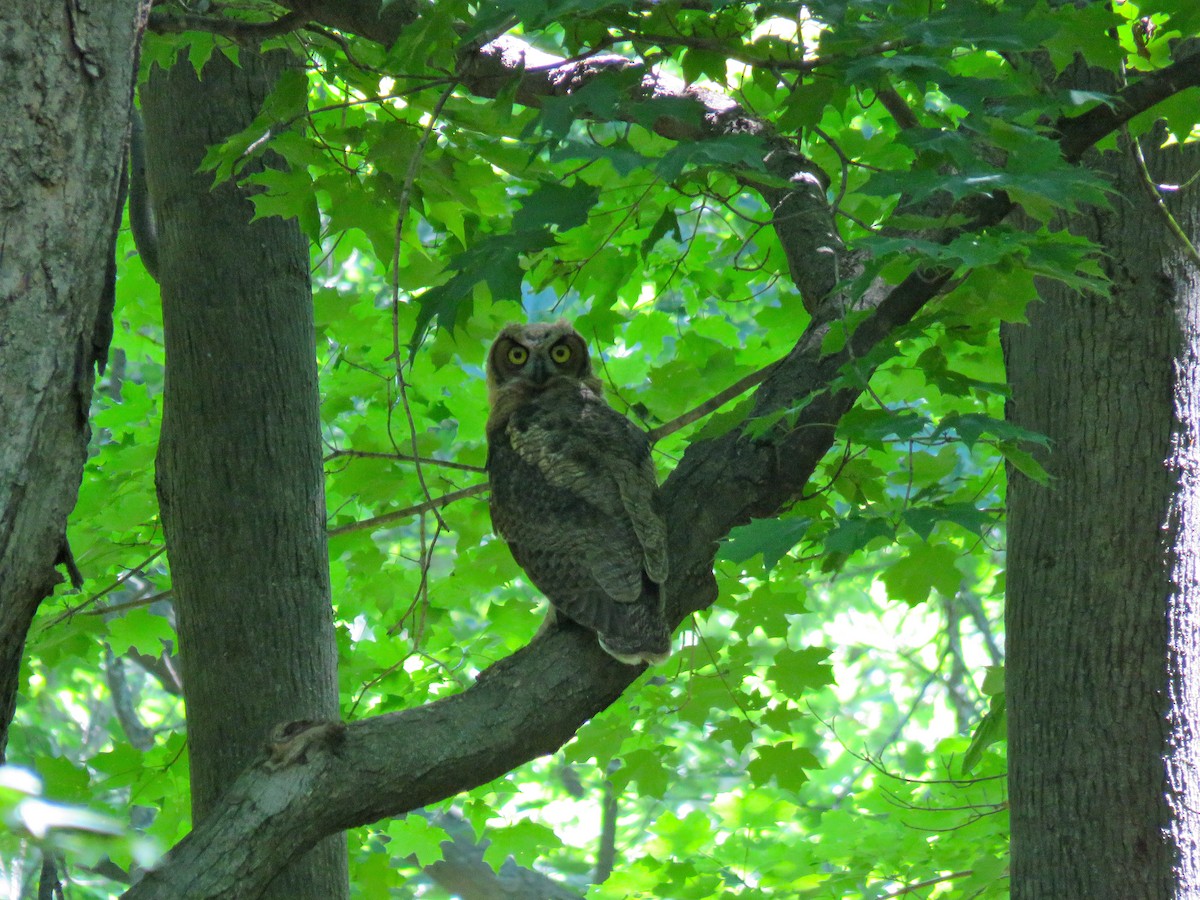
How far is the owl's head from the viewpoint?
455cm

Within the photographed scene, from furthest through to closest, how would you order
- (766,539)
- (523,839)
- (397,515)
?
(523,839) → (397,515) → (766,539)

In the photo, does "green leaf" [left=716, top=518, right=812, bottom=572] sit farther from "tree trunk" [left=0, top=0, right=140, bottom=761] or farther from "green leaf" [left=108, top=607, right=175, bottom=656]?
"green leaf" [left=108, top=607, right=175, bottom=656]

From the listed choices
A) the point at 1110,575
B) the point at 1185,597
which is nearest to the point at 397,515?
the point at 1110,575

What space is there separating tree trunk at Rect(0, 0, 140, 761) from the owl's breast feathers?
161cm

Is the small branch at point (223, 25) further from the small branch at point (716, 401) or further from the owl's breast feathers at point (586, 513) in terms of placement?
the small branch at point (716, 401)

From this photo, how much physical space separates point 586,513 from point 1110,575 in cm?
158

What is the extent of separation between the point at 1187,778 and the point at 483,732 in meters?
1.91

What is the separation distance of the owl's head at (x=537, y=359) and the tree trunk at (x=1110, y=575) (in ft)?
A: 6.07

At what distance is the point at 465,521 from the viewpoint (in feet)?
16.3

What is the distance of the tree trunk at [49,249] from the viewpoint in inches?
68.0

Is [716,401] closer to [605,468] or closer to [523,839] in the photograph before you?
[605,468]

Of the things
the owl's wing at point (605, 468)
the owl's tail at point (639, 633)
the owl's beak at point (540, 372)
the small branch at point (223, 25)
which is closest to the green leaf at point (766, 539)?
the owl's tail at point (639, 633)

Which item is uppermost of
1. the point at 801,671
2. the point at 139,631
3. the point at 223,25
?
the point at 223,25

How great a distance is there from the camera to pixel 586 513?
12.1 feet
